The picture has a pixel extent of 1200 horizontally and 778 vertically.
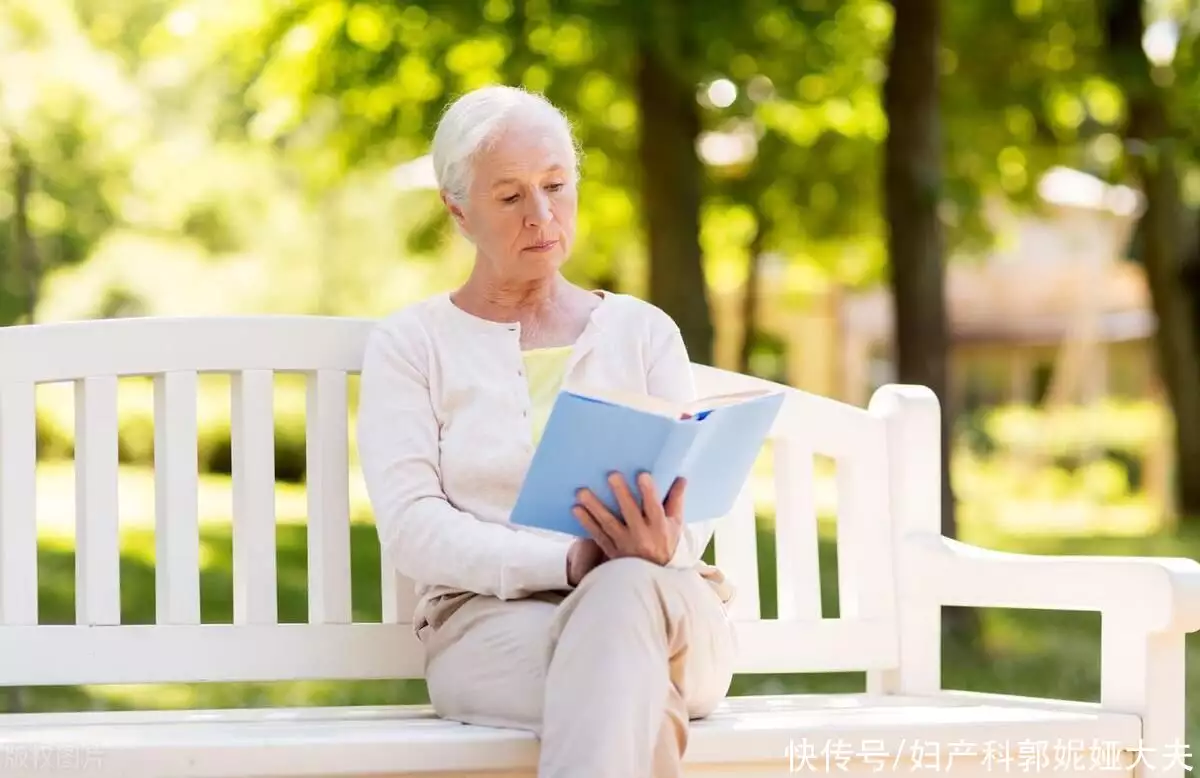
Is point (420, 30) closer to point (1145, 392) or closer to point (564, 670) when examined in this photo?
point (564, 670)

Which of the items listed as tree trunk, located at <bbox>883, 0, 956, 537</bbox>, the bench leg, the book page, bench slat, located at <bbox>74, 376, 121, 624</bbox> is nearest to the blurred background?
tree trunk, located at <bbox>883, 0, 956, 537</bbox>

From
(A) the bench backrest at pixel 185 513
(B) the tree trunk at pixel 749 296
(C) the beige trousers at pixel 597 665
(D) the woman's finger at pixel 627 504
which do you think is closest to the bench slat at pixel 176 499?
(A) the bench backrest at pixel 185 513

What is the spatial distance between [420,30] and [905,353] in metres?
2.75

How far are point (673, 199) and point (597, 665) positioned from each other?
596cm

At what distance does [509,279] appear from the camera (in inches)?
127

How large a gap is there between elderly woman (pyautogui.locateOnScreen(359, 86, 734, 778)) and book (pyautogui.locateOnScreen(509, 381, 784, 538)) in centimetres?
4

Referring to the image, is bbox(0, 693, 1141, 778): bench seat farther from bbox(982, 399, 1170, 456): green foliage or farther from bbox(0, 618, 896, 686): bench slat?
bbox(982, 399, 1170, 456): green foliage

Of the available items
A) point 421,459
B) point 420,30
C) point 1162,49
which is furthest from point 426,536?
point 1162,49

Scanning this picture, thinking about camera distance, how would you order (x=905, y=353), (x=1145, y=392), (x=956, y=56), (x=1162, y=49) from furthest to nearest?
(x=1145, y=392), (x=1162, y=49), (x=956, y=56), (x=905, y=353)

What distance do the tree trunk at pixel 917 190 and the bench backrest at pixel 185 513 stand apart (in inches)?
159

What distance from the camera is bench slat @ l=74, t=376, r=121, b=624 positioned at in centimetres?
331

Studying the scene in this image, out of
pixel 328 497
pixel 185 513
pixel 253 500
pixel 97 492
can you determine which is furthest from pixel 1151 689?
pixel 97 492

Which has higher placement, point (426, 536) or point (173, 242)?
point (173, 242)

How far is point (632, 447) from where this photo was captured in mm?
2646
